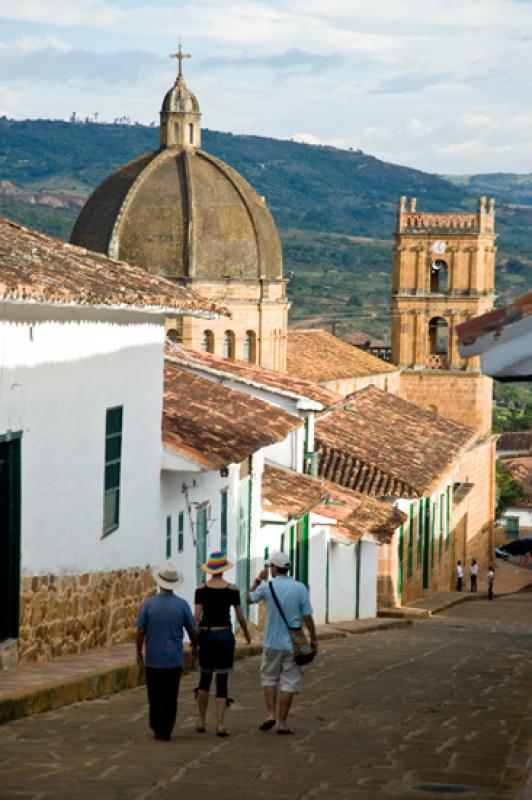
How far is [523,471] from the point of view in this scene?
311 ft

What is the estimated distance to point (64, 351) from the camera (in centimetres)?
1321

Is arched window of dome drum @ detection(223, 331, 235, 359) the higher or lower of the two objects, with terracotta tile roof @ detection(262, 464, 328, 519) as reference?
higher

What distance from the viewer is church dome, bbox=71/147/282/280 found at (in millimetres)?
48656

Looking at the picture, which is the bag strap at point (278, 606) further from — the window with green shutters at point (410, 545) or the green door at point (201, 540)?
the window with green shutters at point (410, 545)

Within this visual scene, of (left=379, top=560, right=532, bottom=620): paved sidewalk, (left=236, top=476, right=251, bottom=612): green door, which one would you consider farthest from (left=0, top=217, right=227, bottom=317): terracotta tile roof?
(left=379, top=560, right=532, bottom=620): paved sidewalk

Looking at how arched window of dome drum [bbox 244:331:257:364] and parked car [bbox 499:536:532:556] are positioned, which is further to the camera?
parked car [bbox 499:536:532:556]

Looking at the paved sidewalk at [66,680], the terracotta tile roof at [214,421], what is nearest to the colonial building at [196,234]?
the terracotta tile roof at [214,421]

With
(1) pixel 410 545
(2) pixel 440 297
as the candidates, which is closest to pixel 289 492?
(1) pixel 410 545

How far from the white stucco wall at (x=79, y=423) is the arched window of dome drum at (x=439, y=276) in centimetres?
5311

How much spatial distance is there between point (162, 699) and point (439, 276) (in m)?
60.4

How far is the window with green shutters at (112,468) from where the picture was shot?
14781 millimetres

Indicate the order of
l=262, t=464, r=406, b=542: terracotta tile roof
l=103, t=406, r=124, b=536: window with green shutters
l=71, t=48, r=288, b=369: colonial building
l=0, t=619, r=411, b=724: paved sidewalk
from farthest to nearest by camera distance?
l=71, t=48, r=288, b=369: colonial building, l=262, t=464, r=406, b=542: terracotta tile roof, l=103, t=406, r=124, b=536: window with green shutters, l=0, t=619, r=411, b=724: paved sidewalk

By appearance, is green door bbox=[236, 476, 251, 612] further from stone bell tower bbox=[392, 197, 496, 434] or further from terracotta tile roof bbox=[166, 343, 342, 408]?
stone bell tower bbox=[392, 197, 496, 434]

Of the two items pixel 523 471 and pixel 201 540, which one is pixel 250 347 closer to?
pixel 201 540
